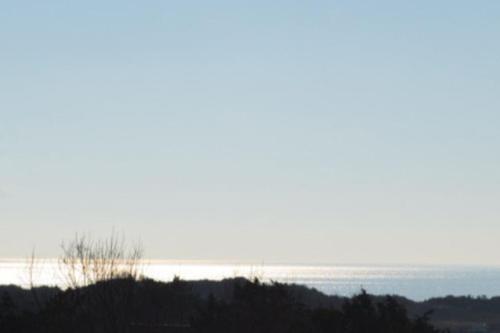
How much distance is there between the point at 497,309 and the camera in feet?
279

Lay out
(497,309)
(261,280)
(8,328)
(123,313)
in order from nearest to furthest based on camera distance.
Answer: (123,313) < (8,328) < (261,280) < (497,309)

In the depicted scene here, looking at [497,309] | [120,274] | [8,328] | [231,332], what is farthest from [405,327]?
[497,309]

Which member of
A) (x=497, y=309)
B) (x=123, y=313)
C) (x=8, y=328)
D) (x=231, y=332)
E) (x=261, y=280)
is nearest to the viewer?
(x=123, y=313)

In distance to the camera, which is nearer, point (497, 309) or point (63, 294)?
point (63, 294)

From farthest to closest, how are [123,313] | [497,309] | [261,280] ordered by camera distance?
[497,309] → [261,280] → [123,313]

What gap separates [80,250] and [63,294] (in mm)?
1272

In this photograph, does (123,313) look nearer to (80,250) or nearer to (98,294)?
(98,294)

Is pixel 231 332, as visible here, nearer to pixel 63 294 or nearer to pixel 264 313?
pixel 264 313

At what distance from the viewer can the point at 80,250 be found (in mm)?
29578

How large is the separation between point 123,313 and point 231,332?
16.3ft

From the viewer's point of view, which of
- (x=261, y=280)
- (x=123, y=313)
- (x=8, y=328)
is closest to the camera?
(x=123, y=313)

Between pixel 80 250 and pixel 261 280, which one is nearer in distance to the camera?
pixel 80 250

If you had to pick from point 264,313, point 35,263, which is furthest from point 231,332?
point 35,263

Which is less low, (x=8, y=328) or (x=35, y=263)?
(x=35, y=263)
